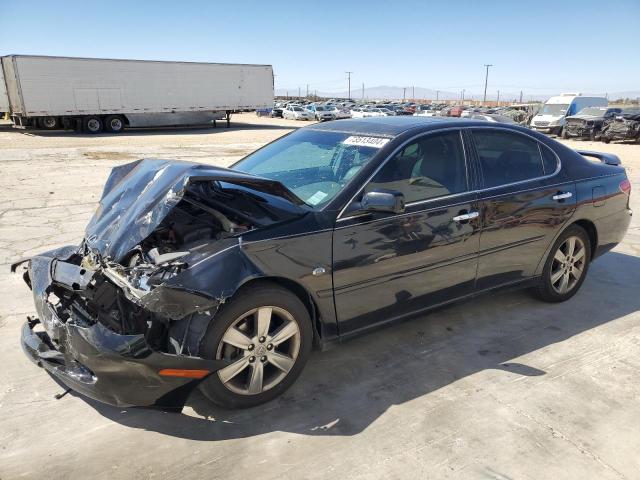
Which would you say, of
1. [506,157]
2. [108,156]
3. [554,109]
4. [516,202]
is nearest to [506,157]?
[506,157]

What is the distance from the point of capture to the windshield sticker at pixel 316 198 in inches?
128

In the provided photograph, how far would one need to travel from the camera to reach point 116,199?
11.3ft

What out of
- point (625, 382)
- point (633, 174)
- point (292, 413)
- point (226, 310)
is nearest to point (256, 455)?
point (292, 413)

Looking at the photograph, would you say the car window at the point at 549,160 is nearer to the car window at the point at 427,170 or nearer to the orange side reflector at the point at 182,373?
the car window at the point at 427,170

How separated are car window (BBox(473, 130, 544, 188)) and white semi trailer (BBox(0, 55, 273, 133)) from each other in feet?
88.8

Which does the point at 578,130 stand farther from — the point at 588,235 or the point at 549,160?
the point at 549,160

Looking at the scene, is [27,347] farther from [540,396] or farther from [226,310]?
[540,396]

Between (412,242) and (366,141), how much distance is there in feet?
2.76

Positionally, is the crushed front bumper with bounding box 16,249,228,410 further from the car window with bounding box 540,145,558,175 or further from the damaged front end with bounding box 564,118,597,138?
the damaged front end with bounding box 564,118,597,138

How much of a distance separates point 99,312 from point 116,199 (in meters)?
0.89

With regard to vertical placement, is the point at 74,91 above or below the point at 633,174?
above

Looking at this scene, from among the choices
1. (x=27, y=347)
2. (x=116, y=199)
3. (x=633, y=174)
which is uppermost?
(x=116, y=199)

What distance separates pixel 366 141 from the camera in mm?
3623

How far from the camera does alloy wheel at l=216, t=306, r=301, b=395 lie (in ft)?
9.14
